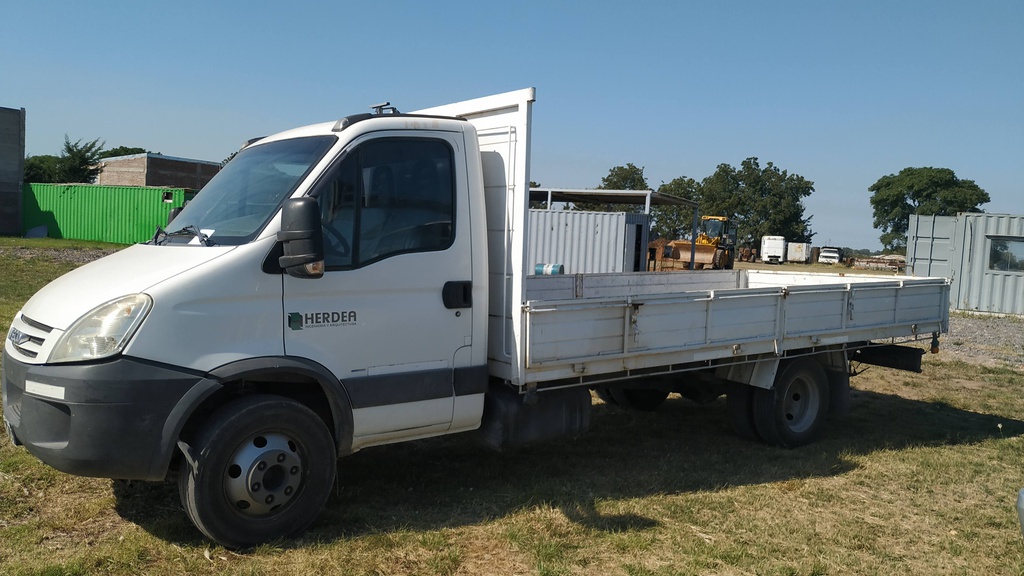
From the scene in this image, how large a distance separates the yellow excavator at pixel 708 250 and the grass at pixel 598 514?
20.3 meters

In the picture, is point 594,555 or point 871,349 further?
point 871,349

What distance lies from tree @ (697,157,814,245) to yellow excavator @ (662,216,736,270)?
1203 inches

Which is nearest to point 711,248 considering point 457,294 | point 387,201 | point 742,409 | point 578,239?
point 578,239

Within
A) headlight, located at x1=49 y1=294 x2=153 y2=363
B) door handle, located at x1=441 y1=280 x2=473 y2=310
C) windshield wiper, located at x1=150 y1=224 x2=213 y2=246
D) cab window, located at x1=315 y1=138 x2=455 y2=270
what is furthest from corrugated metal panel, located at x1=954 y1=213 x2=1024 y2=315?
headlight, located at x1=49 y1=294 x2=153 y2=363

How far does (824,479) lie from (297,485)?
4191 mm

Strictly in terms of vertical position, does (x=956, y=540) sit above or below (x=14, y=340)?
below

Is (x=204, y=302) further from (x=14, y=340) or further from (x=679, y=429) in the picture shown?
(x=679, y=429)

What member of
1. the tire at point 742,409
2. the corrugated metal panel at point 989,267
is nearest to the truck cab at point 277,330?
the tire at point 742,409

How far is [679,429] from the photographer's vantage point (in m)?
8.09

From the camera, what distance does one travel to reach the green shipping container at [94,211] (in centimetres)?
3506

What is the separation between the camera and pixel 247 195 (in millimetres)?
4922

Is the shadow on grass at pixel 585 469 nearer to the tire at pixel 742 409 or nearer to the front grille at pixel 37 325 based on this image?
the tire at pixel 742 409

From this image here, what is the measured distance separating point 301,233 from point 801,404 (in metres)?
5.40

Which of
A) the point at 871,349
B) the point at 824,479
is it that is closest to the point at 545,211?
the point at 871,349
